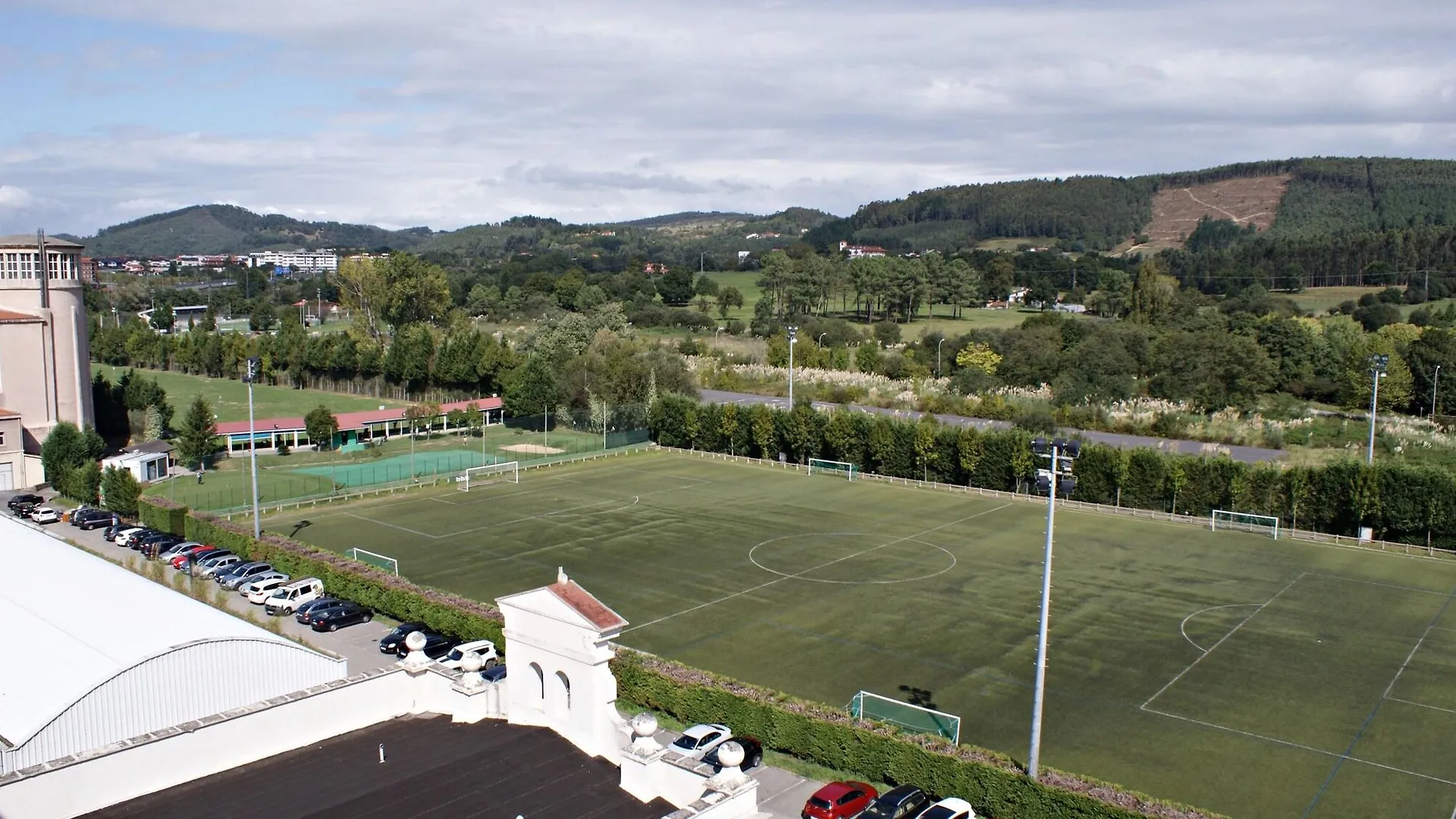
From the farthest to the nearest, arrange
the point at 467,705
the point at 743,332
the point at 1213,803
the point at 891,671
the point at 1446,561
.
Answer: the point at 743,332 < the point at 1446,561 < the point at 891,671 < the point at 1213,803 < the point at 467,705

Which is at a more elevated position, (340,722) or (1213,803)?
(340,722)

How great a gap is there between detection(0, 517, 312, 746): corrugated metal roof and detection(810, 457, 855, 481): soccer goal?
41.6 metres

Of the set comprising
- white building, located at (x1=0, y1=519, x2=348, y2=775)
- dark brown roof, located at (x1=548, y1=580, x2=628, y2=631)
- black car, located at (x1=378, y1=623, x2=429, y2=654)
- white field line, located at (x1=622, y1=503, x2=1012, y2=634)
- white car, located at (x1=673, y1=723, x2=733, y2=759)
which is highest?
dark brown roof, located at (x1=548, y1=580, x2=628, y2=631)

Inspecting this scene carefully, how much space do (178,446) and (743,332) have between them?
258 feet

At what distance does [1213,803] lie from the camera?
73.3 feet

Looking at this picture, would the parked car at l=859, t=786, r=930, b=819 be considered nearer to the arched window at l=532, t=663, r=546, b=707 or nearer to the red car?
the red car

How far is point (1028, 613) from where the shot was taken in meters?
35.3

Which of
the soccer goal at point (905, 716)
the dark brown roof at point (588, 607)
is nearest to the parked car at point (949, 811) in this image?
the soccer goal at point (905, 716)

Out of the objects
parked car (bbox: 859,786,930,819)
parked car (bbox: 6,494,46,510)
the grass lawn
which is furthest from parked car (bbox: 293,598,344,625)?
the grass lawn

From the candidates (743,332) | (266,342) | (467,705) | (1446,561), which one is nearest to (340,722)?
(467,705)

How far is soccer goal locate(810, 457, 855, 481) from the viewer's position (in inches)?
2379

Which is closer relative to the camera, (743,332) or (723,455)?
(723,455)

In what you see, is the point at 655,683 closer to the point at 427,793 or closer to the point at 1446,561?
the point at 427,793

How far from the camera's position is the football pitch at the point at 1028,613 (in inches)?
985
